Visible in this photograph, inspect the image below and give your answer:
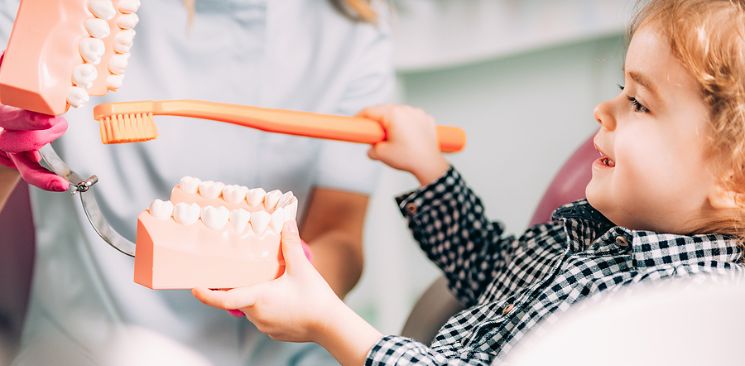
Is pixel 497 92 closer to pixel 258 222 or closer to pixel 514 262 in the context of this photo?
pixel 514 262

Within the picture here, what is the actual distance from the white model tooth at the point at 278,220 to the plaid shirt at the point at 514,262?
0.38ft

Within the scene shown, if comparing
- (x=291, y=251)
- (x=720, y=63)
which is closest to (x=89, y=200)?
(x=291, y=251)

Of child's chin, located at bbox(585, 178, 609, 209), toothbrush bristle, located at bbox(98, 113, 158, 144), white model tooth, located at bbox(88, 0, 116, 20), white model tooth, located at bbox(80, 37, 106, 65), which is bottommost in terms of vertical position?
child's chin, located at bbox(585, 178, 609, 209)

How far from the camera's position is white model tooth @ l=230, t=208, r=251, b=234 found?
0.61m

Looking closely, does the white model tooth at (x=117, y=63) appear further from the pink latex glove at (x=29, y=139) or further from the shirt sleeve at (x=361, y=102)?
the shirt sleeve at (x=361, y=102)

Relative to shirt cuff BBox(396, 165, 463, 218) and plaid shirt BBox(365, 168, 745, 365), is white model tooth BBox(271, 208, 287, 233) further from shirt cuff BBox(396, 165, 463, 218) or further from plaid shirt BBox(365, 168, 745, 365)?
shirt cuff BBox(396, 165, 463, 218)

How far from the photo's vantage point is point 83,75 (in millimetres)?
585

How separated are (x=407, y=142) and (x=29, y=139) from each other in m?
0.38

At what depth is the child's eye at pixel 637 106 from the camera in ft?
2.19

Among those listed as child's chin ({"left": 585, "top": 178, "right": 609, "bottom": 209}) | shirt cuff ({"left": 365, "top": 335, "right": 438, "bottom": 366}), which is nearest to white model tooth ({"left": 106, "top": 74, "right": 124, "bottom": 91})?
shirt cuff ({"left": 365, "top": 335, "right": 438, "bottom": 366})

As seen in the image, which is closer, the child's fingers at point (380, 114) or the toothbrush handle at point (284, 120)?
the toothbrush handle at point (284, 120)

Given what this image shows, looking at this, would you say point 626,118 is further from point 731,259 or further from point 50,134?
point 50,134

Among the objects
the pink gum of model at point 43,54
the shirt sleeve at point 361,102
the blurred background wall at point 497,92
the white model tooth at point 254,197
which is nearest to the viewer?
the pink gum of model at point 43,54

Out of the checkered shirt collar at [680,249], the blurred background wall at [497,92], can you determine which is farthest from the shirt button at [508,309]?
the blurred background wall at [497,92]
